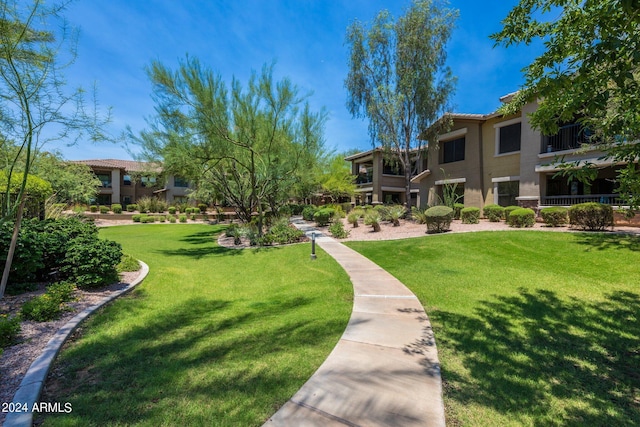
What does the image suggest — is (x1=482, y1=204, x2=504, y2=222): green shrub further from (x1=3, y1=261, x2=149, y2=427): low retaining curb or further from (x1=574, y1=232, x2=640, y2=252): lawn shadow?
(x1=3, y1=261, x2=149, y2=427): low retaining curb

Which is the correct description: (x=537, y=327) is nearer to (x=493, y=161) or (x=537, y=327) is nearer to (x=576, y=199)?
(x=576, y=199)

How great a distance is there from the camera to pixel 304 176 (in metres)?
18.0

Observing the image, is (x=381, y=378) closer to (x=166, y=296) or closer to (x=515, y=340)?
(x=515, y=340)

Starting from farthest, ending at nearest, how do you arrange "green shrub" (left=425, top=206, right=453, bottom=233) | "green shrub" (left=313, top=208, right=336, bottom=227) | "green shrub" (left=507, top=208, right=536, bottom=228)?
"green shrub" (left=313, top=208, right=336, bottom=227) < "green shrub" (left=425, top=206, right=453, bottom=233) < "green shrub" (left=507, top=208, right=536, bottom=228)

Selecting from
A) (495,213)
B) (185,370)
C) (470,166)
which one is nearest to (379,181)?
(470,166)

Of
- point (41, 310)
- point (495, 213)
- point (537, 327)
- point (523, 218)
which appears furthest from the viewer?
point (495, 213)

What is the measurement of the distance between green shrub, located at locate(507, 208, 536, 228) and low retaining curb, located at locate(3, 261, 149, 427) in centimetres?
1555

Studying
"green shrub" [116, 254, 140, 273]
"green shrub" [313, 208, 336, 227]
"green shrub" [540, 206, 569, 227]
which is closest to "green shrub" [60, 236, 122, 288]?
"green shrub" [116, 254, 140, 273]

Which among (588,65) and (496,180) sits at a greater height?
(496,180)

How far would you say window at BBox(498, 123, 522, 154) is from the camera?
17.9 m

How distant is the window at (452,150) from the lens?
2133cm

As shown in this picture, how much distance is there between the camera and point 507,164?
18.3 meters

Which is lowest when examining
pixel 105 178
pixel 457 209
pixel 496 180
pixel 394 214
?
pixel 394 214

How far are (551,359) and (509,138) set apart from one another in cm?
1807
